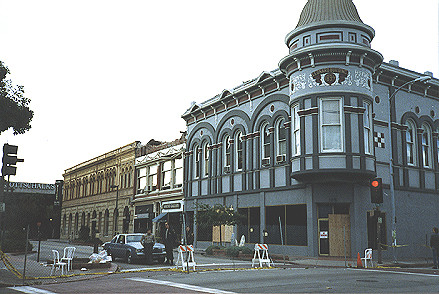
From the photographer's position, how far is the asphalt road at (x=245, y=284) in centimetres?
1184

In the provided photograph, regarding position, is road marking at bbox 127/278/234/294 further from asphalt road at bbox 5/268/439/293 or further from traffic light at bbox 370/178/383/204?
traffic light at bbox 370/178/383/204

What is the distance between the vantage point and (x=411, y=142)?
28516 mm

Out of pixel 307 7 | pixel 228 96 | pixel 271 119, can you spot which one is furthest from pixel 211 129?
pixel 307 7

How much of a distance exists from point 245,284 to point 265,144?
57.7 feet

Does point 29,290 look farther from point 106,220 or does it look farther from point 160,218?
point 106,220

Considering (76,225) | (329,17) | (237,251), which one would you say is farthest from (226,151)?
(76,225)

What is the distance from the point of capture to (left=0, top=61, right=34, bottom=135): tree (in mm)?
20986

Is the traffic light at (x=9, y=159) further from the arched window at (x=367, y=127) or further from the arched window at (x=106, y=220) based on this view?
the arched window at (x=106, y=220)

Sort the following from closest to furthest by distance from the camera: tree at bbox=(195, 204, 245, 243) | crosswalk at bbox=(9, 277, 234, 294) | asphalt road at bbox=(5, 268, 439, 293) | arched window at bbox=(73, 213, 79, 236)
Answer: crosswalk at bbox=(9, 277, 234, 294) < asphalt road at bbox=(5, 268, 439, 293) < tree at bbox=(195, 204, 245, 243) < arched window at bbox=(73, 213, 79, 236)

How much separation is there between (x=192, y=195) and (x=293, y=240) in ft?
40.9

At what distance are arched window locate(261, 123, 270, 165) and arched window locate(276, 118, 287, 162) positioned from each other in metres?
1.00

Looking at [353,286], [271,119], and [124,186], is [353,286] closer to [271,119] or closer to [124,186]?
[271,119]

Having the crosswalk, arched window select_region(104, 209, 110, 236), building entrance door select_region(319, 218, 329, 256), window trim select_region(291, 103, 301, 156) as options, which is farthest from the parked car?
arched window select_region(104, 209, 110, 236)

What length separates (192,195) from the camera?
37.5 m
